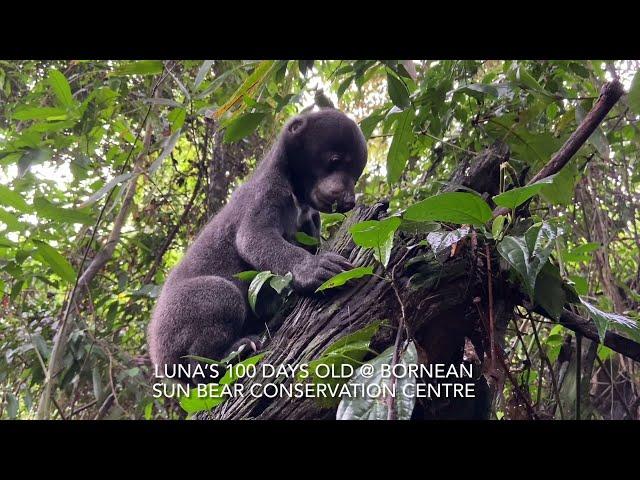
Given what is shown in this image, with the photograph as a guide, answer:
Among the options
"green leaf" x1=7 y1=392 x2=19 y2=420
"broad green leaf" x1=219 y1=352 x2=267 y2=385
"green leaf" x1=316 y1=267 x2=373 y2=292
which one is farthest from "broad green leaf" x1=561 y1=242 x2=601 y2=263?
"green leaf" x1=7 y1=392 x2=19 y2=420

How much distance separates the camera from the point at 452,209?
2117 mm

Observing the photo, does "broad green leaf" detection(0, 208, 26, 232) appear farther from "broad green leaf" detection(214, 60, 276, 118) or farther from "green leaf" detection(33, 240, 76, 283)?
"broad green leaf" detection(214, 60, 276, 118)

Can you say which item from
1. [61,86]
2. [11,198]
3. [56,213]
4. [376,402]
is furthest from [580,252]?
[61,86]

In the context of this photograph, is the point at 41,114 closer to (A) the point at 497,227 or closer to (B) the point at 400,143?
(B) the point at 400,143

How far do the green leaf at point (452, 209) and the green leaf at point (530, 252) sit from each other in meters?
0.17

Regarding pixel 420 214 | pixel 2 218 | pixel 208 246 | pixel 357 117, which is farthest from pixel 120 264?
pixel 420 214

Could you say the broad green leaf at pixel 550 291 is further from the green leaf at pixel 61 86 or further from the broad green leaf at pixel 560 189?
the green leaf at pixel 61 86

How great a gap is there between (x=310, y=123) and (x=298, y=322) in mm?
2247

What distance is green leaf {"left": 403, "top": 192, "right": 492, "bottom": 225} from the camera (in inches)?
80.4

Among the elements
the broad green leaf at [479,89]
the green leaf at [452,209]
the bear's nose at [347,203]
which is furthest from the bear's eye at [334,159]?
the green leaf at [452,209]

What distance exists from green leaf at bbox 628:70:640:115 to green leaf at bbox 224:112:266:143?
2136 mm

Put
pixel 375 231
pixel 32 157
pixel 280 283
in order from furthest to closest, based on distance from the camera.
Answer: pixel 32 157 < pixel 280 283 < pixel 375 231

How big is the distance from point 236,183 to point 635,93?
4339mm
